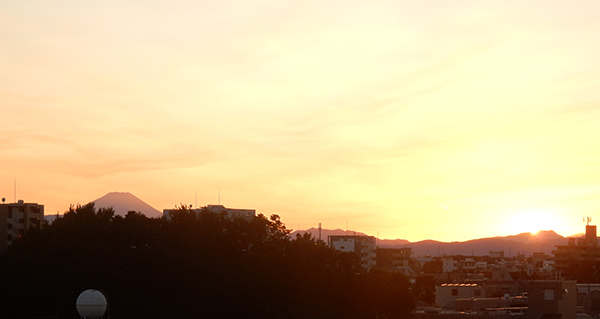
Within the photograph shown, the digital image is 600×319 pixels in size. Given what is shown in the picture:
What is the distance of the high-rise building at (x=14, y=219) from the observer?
10431cm

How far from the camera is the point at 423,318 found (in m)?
61.2

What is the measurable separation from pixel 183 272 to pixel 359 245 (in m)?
126

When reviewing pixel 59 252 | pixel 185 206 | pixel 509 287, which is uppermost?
pixel 185 206

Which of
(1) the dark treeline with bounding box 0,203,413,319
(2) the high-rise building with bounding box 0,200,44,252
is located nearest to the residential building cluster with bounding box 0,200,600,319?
(2) the high-rise building with bounding box 0,200,44,252

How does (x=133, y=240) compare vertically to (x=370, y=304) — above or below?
above

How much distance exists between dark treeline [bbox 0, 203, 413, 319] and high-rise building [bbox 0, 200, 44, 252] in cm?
5062

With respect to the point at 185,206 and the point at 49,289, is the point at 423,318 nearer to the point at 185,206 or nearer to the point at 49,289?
the point at 185,206

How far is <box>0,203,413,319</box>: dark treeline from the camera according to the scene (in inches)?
2007

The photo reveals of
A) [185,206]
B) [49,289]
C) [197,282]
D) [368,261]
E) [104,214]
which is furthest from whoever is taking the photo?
[368,261]

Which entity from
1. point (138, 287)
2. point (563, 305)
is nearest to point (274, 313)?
point (138, 287)

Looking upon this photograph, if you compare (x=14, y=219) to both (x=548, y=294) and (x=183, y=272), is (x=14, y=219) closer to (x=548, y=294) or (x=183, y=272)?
(x=183, y=272)

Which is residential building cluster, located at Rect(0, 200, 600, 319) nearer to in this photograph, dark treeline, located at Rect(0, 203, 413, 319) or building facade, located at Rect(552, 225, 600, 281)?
building facade, located at Rect(552, 225, 600, 281)

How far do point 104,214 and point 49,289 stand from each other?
923 centimetres

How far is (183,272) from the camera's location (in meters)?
54.1
